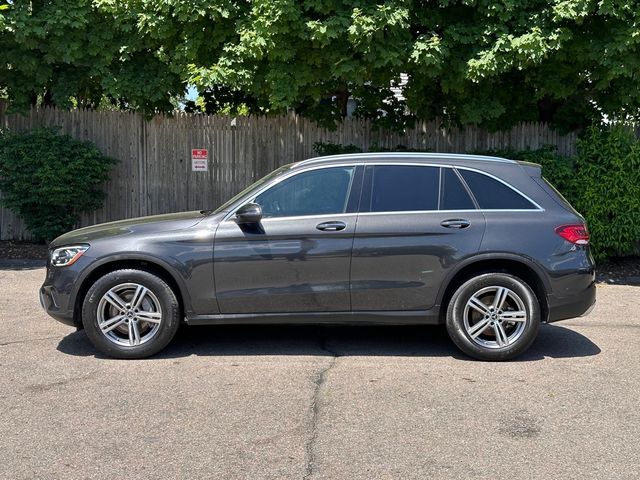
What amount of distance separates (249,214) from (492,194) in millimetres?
2123

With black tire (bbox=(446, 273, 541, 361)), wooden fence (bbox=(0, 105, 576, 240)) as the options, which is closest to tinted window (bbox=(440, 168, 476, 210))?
black tire (bbox=(446, 273, 541, 361))

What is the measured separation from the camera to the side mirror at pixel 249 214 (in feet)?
20.2

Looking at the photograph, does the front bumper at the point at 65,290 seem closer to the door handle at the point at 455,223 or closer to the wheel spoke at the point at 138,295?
the wheel spoke at the point at 138,295

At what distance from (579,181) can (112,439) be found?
852 centimetres

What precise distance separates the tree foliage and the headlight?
15.2ft

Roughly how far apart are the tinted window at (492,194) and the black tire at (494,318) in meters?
0.62

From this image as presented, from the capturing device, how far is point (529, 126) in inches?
481

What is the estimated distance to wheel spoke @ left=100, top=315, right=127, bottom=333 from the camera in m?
6.28

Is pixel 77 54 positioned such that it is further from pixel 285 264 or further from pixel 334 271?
pixel 334 271

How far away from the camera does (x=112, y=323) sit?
629 cm

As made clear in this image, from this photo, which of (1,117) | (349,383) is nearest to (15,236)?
(1,117)

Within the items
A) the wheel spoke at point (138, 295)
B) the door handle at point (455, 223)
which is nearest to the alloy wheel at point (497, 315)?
the door handle at point (455, 223)

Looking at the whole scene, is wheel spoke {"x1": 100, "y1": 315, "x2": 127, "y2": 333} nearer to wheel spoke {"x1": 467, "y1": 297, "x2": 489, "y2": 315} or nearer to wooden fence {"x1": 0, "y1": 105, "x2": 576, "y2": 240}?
wheel spoke {"x1": 467, "y1": 297, "x2": 489, "y2": 315}

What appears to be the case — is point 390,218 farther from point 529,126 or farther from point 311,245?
point 529,126
